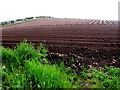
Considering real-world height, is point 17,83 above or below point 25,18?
below

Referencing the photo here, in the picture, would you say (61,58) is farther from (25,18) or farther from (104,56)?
(25,18)

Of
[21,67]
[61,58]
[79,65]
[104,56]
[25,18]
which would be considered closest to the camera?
[21,67]

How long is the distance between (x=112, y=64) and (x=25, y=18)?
23519mm

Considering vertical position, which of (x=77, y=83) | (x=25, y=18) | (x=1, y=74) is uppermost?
(x=25, y=18)

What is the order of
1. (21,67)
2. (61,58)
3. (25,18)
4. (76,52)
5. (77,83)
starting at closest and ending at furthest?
(77,83) → (21,67) → (61,58) → (76,52) → (25,18)

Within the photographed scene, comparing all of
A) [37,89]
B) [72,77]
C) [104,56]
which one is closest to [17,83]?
[37,89]

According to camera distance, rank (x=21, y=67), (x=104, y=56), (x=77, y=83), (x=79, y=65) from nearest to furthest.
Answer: (x=77, y=83) → (x=21, y=67) → (x=79, y=65) → (x=104, y=56)

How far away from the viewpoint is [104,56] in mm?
4855

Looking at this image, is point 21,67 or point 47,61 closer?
point 21,67

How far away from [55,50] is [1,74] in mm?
2231

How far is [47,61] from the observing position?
4.38 meters

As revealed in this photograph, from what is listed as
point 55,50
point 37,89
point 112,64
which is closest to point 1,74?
point 37,89

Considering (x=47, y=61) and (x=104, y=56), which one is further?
(x=104, y=56)

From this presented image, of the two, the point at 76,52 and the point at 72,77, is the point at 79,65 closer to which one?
the point at 72,77
